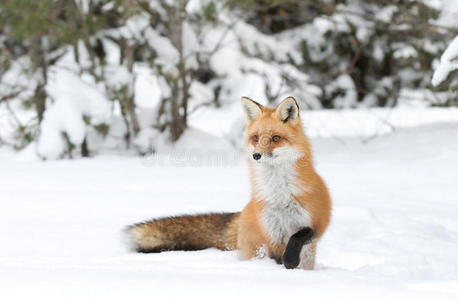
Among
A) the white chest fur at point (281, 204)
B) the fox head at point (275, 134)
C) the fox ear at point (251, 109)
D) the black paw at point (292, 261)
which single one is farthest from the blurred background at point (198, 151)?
the fox ear at point (251, 109)

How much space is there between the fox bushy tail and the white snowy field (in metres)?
0.12

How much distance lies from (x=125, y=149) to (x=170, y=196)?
3.18 m

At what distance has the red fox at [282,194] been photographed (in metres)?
3.26

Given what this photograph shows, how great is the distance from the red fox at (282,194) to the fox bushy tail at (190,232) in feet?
0.38

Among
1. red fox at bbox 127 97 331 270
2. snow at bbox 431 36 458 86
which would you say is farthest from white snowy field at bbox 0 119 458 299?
snow at bbox 431 36 458 86

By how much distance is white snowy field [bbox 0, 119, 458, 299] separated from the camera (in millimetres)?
2227

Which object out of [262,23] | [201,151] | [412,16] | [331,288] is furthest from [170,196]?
[262,23]

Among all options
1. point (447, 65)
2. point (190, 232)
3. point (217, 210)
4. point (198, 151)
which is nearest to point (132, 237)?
point (190, 232)

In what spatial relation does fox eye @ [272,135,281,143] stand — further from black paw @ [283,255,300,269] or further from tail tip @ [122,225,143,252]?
tail tip @ [122,225,143,252]

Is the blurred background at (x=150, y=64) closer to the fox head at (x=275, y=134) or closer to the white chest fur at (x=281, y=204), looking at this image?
the fox head at (x=275, y=134)

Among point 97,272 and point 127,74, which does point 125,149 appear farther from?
point 97,272

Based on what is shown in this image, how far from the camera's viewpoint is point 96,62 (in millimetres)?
8484

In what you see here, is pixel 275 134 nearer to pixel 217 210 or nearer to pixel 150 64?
pixel 217 210

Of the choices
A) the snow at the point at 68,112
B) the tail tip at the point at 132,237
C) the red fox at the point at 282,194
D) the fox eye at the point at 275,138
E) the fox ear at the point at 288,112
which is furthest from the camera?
the snow at the point at 68,112
